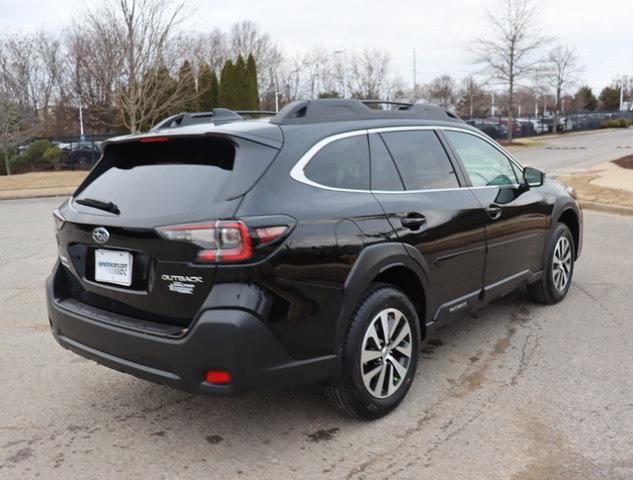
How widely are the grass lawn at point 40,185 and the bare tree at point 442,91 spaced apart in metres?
47.7

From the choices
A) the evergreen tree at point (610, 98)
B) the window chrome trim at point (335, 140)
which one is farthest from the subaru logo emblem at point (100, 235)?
the evergreen tree at point (610, 98)

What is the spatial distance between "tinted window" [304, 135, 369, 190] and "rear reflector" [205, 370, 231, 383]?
111 centimetres

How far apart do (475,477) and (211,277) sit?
62.2 inches

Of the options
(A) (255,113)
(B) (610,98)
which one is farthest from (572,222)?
(B) (610,98)

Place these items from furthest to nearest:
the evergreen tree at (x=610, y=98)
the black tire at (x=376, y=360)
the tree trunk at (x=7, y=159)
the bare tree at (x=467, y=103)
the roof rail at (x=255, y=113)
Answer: the evergreen tree at (x=610, y=98) → the bare tree at (x=467, y=103) → the tree trunk at (x=7, y=159) → the roof rail at (x=255, y=113) → the black tire at (x=376, y=360)

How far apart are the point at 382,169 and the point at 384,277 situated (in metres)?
0.67

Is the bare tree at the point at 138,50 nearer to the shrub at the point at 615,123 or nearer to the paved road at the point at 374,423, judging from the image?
the paved road at the point at 374,423

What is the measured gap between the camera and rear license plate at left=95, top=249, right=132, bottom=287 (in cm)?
316

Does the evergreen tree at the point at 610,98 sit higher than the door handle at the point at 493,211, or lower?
higher

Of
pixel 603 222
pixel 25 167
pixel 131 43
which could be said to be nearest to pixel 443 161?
pixel 603 222

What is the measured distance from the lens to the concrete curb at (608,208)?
35.3 ft

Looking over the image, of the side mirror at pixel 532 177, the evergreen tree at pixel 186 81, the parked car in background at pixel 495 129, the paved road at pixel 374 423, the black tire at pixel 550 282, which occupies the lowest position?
the paved road at pixel 374 423

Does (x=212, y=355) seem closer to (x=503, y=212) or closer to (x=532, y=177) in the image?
(x=503, y=212)

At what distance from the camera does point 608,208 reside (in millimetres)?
11141
